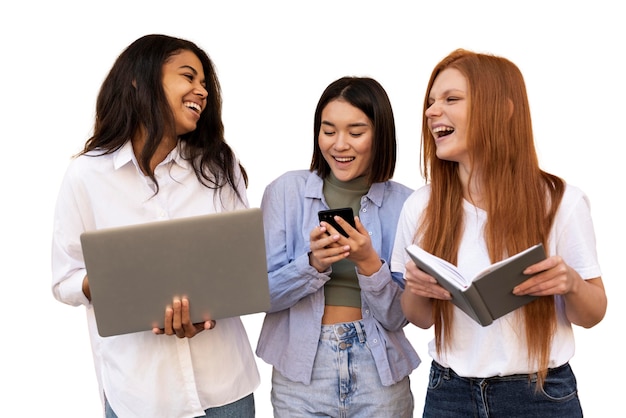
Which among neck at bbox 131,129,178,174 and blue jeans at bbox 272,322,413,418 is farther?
blue jeans at bbox 272,322,413,418

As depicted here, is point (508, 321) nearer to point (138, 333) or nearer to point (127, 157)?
point (138, 333)

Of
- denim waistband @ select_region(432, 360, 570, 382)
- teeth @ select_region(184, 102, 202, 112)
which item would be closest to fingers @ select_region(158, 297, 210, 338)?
teeth @ select_region(184, 102, 202, 112)

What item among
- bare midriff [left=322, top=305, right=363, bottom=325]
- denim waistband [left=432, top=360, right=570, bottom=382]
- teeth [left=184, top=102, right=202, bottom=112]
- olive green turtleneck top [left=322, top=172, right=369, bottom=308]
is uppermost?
teeth [left=184, top=102, right=202, bottom=112]

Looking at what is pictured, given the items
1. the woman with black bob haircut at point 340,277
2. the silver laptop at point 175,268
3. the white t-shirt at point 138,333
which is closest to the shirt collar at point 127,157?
the white t-shirt at point 138,333

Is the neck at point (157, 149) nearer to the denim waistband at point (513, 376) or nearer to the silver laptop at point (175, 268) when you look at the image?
the silver laptop at point (175, 268)

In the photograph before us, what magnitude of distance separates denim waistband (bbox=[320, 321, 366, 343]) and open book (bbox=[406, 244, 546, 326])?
23.4 inches

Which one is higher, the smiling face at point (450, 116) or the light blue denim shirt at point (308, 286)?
the smiling face at point (450, 116)

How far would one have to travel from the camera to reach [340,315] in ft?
9.49

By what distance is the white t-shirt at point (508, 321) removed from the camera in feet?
7.90

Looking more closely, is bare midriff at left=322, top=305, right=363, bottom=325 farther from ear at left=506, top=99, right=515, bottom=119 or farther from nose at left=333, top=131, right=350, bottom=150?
ear at left=506, top=99, right=515, bottom=119

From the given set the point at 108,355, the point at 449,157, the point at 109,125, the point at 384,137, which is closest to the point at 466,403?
the point at 449,157

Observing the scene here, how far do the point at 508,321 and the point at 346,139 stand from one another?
A: 926 mm

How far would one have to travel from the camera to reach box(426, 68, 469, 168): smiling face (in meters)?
2.49

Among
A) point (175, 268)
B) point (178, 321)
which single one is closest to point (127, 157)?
point (175, 268)
